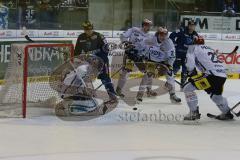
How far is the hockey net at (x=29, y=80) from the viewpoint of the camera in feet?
24.6

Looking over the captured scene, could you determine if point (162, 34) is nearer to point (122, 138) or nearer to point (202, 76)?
point (202, 76)

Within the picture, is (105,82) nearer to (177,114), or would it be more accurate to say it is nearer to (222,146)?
(177,114)

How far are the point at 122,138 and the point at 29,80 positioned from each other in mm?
1799

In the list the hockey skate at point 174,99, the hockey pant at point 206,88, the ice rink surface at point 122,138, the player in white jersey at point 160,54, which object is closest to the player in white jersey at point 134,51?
the player in white jersey at point 160,54

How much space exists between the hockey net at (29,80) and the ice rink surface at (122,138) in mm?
315

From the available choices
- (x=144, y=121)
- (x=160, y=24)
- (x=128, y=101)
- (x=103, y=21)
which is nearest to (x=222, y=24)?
(x=160, y=24)

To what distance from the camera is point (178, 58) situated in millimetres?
10539

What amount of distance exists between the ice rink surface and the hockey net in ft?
1.03

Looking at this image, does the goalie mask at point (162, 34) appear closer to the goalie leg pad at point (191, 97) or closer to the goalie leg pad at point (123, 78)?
the goalie leg pad at point (123, 78)

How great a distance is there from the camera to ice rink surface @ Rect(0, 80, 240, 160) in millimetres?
5465

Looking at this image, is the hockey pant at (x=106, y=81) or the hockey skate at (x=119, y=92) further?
the hockey skate at (x=119, y=92)

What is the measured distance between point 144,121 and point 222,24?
7027 mm

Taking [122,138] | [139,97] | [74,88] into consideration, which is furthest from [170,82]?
[122,138]

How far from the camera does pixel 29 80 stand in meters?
7.59
